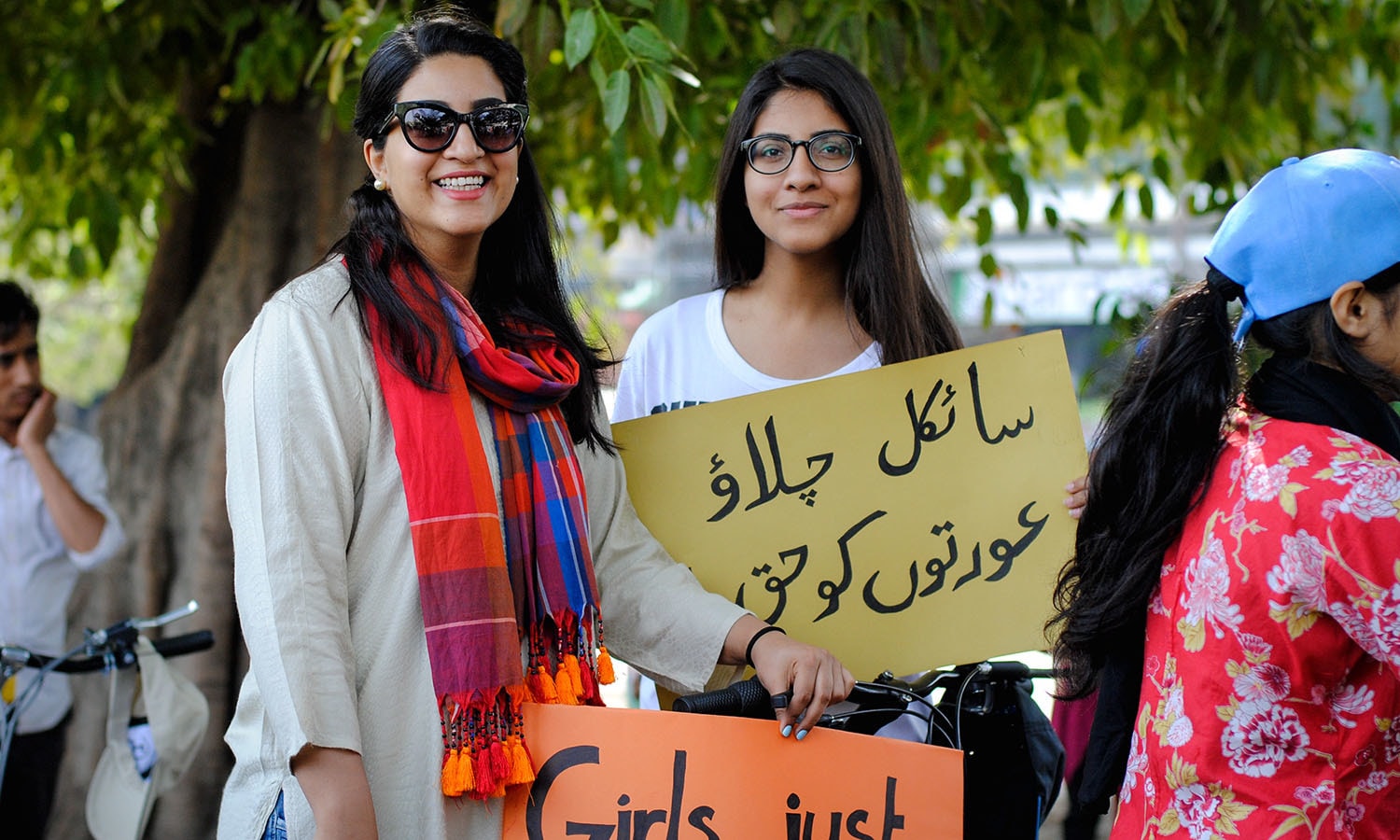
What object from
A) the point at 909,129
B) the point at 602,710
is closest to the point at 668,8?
the point at 909,129

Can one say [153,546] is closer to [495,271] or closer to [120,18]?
[120,18]

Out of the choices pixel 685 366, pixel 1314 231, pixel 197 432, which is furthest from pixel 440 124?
pixel 197 432

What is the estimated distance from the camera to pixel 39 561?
3.93 m

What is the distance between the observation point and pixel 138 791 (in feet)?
10.6

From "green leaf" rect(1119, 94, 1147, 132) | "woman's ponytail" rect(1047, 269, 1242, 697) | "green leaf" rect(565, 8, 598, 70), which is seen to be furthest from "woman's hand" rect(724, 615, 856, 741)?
"green leaf" rect(1119, 94, 1147, 132)

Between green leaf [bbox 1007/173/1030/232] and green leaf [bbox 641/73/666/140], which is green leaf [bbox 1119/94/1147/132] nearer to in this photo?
green leaf [bbox 1007/173/1030/232]

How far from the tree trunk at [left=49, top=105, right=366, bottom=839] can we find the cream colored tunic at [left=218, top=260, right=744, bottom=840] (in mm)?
2951

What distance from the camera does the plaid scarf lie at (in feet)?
6.26

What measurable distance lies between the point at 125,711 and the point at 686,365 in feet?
5.51

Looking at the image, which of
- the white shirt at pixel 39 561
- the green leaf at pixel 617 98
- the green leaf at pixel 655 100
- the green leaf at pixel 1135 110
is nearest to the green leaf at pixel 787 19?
the green leaf at pixel 655 100

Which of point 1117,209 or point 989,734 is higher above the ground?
point 1117,209

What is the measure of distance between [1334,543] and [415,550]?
1.20 meters

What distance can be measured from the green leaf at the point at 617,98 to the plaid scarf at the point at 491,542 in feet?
2.32

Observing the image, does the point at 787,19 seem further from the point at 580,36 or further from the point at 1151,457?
the point at 1151,457
